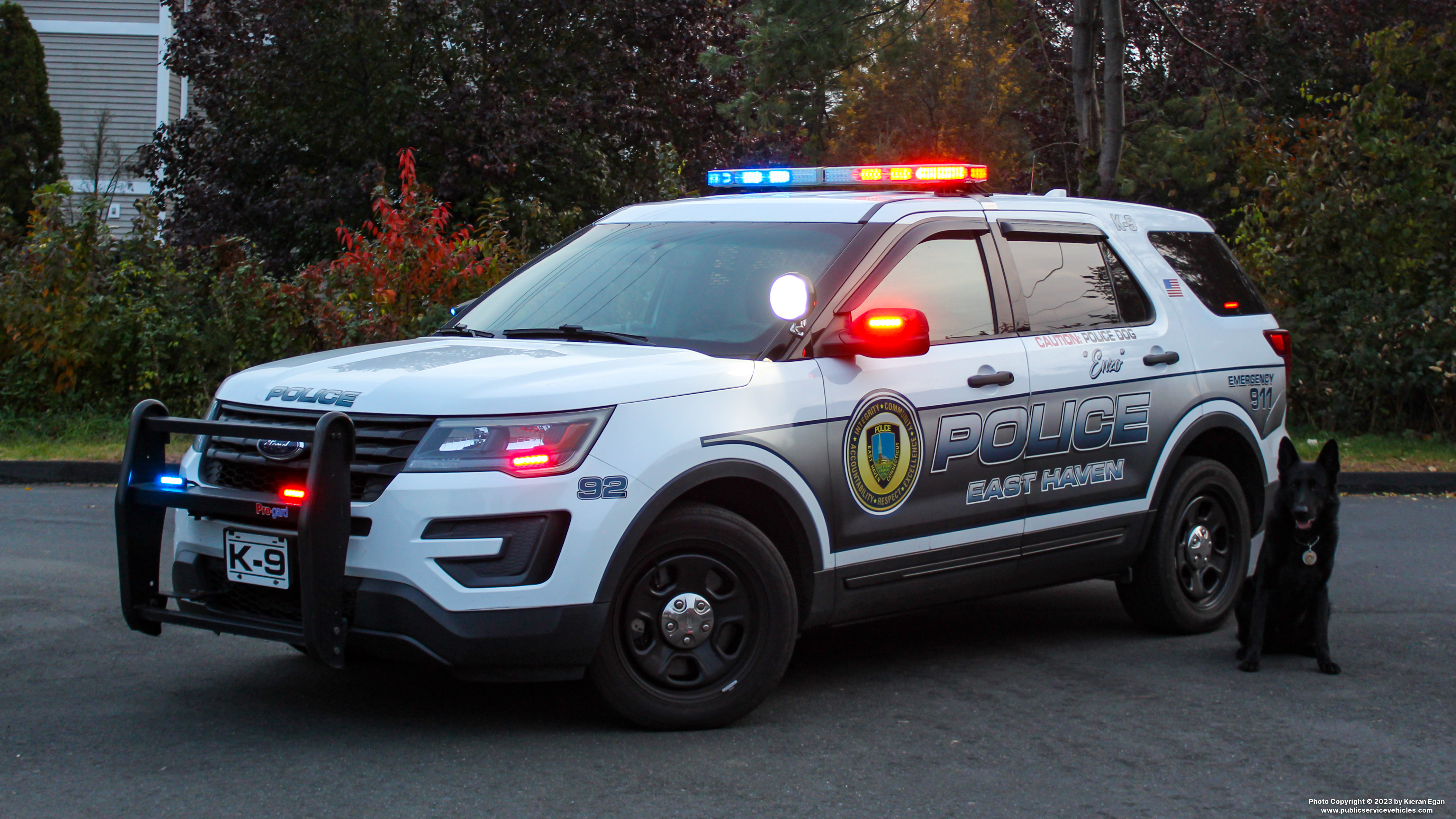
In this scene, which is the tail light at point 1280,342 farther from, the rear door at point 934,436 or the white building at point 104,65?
the white building at point 104,65

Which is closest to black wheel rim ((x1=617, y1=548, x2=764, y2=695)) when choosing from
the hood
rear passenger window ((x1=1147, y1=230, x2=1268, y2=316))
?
the hood

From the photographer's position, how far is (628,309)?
5.66 m

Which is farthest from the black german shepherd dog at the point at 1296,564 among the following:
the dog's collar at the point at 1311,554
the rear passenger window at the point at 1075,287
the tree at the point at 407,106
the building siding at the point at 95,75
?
the building siding at the point at 95,75

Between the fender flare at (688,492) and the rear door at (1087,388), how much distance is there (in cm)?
118

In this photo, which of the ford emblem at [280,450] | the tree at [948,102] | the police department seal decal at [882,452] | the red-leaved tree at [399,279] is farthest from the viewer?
the tree at [948,102]

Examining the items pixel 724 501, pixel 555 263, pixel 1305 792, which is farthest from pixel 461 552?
pixel 1305 792

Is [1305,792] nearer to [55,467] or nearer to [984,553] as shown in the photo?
[984,553]

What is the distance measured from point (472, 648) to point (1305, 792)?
8.44ft

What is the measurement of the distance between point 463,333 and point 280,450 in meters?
1.44

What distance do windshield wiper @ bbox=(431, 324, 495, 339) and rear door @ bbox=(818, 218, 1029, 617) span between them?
1.44 metres

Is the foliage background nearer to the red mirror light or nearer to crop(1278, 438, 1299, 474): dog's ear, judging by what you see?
the red mirror light

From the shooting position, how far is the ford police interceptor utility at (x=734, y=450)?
448cm

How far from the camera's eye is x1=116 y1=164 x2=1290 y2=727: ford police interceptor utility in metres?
4.48

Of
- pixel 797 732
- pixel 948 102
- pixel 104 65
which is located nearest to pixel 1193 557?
pixel 797 732
